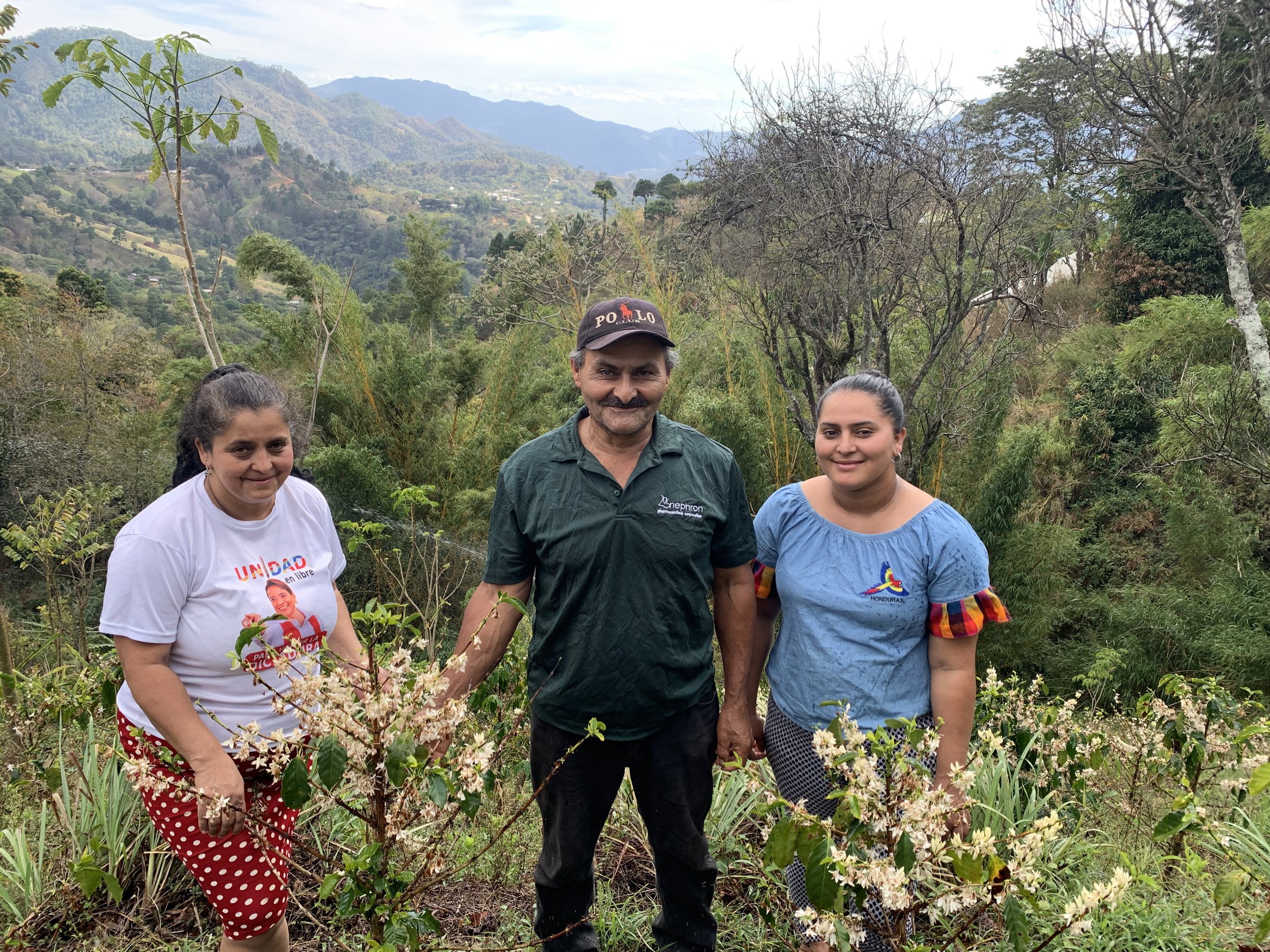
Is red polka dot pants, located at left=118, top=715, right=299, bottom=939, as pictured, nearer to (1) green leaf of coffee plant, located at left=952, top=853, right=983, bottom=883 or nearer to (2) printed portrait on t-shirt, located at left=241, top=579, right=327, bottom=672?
(2) printed portrait on t-shirt, located at left=241, top=579, right=327, bottom=672

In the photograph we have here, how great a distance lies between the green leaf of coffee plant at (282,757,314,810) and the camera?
1066 millimetres

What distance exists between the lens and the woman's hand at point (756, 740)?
189 cm

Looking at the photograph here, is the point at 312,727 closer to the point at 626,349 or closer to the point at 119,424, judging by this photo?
the point at 626,349

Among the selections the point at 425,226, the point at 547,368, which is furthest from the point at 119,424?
the point at 547,368

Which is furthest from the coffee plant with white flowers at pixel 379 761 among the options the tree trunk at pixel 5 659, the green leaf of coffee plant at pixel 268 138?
the tree trunk at pixel 5 659

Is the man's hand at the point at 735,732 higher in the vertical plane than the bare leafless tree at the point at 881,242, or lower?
lower

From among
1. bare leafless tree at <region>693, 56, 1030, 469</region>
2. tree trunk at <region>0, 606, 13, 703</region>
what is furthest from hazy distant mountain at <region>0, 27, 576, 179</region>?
tree trunk at <region>0, 606, 13, 703</region>

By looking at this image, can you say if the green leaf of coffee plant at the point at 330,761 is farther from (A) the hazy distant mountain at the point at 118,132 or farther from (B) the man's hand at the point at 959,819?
(A) the hazy distant mountain at the point at 118,132

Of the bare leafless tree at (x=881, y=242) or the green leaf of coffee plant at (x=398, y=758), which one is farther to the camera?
the bare leafless tree at (x=881, y=242)

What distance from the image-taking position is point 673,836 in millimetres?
1817

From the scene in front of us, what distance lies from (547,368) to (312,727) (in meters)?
7.97

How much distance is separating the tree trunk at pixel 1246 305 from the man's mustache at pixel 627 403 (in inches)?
299

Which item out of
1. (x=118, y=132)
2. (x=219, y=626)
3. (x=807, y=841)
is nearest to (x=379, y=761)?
(x=219, y=626)

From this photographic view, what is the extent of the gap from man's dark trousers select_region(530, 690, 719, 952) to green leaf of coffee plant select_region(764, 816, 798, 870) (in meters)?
0.65
